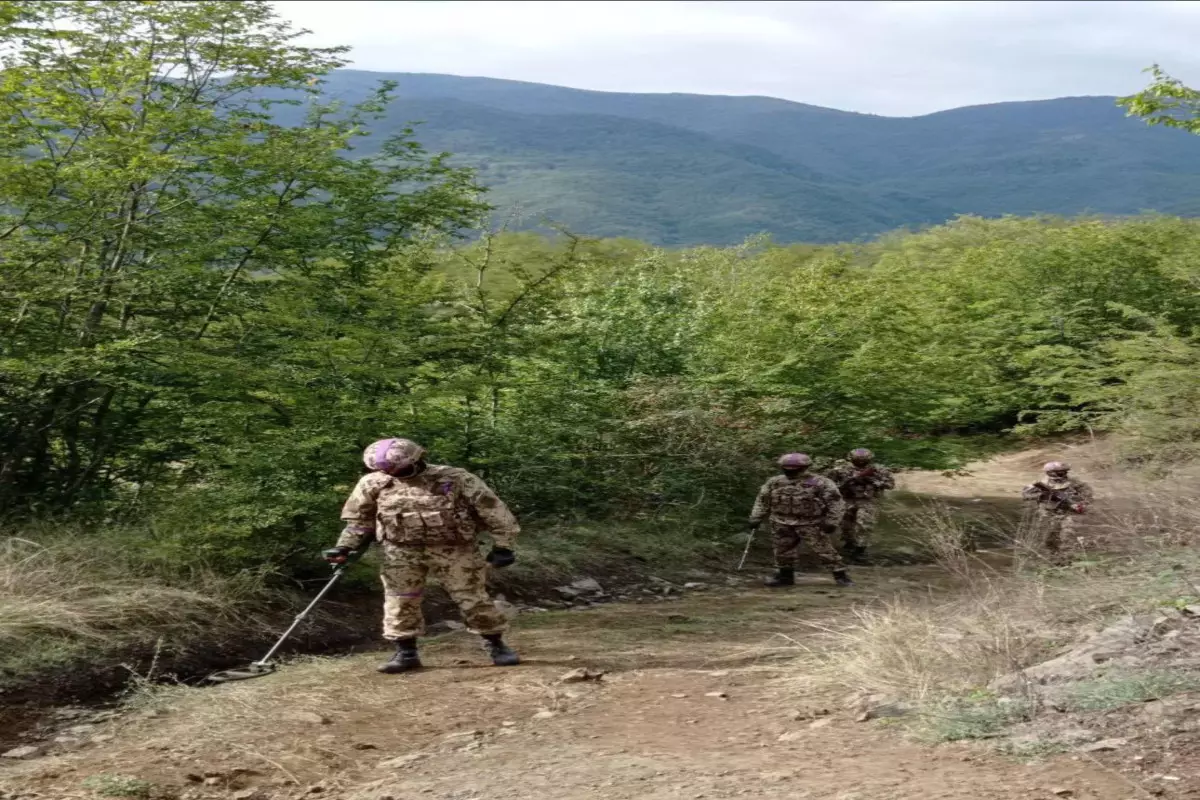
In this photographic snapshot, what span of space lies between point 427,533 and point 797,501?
553 cm

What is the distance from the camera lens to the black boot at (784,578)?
39.1ft

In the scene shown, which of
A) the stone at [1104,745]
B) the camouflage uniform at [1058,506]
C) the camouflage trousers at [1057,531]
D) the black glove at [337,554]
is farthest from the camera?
the camouflage uniform at [1058,506]

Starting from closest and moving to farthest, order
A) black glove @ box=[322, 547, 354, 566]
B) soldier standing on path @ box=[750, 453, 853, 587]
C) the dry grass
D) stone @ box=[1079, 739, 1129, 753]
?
stone @ box=[1079, 739, 1129, 753], the dry grass, black glove @ box=[322, 547, 354, 566], soldier standing on path @ box=[750, 453, 853, 587]

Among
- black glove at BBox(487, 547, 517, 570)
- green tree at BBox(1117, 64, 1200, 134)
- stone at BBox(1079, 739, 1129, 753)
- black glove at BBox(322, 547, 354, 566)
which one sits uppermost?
green tree at BBox(1117, 64, 1200, 134)

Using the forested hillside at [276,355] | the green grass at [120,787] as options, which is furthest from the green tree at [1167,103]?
the green grass at [120,787]

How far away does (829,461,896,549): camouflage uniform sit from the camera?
14.0 metres

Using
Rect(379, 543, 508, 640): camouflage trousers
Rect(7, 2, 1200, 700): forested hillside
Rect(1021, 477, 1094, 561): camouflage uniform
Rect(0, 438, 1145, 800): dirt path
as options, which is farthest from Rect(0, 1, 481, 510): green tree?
Rect(1021, 477, 1094, 561): camouflage uniform

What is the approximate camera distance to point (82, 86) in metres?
9.79

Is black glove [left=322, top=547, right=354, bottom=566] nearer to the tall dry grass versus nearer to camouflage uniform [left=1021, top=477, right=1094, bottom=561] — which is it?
the tall dry grass

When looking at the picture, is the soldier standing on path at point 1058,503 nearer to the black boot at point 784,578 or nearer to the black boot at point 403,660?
the black boot at point 784,578

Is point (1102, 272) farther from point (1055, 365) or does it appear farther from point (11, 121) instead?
point (11, 121)

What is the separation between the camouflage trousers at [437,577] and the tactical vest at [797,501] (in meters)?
5.08

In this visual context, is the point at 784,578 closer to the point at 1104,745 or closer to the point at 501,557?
the point at 501,557

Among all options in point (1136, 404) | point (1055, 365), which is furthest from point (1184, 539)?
point (1055, 365)
